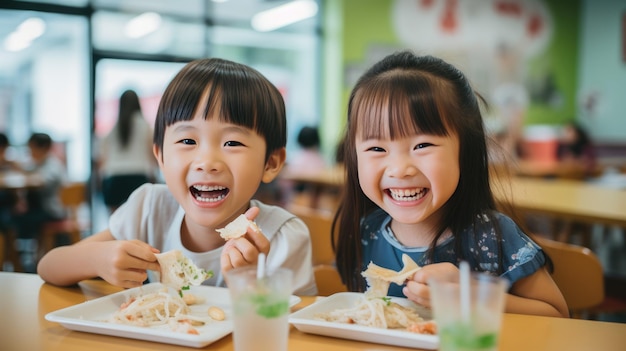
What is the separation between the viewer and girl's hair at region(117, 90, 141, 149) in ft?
17.1

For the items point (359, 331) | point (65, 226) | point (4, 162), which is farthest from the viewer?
point (4, 162)

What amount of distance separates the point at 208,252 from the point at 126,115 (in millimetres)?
4085

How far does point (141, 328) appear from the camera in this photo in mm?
985

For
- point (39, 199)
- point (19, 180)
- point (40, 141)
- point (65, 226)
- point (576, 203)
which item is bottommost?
point (65, 226)

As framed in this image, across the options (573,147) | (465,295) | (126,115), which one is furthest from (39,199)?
(573,147)

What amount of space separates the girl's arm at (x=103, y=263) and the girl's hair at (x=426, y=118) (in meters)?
0.52

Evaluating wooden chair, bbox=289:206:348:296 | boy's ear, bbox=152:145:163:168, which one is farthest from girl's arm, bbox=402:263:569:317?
boy's ear, bbox=152:145:163:168

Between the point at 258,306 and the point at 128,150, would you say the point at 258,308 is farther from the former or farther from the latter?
the point at 128,150

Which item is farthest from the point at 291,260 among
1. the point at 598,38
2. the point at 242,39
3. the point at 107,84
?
the point at 598,38

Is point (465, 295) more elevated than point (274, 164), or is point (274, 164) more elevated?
point (274, 164)

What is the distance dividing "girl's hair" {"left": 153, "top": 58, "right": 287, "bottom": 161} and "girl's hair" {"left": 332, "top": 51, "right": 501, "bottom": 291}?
19 cm

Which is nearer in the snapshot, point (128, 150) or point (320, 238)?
point (320, 238)

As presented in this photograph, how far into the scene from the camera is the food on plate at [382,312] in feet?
3.33

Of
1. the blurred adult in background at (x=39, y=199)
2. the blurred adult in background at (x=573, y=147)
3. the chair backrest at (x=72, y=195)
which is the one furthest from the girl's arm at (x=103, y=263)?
the blurred adult in background at (x=573, y=147)
